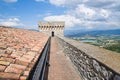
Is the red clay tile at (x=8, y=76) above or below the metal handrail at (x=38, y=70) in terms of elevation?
above

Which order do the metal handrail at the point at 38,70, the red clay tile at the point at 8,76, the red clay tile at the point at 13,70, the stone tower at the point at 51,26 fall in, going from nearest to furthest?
the red clay tile at the point at 8,76 → the red clay tile at the point at 13,70 → the metal handrail at the point at 38,70 → the stone tower at the point at 51,26

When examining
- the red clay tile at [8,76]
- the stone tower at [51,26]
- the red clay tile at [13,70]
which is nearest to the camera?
the red clay tile at [8,76]

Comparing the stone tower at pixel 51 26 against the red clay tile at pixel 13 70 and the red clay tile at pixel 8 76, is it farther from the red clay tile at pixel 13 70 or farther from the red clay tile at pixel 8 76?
the red clay tile at pixel 8 76

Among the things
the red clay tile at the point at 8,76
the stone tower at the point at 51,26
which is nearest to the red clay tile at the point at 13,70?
the red clay tile at the point at 8,76

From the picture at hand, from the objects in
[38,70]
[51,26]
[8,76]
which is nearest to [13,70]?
[8,76]

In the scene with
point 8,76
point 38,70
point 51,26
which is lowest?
point 38,70

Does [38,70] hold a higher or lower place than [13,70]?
lower

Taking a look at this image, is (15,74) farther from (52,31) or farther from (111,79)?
(52,31)

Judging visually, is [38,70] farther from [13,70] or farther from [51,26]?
[51,26]

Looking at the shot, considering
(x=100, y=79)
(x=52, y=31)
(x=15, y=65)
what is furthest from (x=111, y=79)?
(x=52, y=31)

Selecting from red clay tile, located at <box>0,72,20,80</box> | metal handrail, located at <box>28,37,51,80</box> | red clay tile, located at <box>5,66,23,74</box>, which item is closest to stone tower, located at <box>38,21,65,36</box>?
metal handrail, located at <box>28,37,51,80</box>

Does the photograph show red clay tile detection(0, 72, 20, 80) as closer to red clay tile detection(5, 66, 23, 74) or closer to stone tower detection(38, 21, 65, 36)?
red clay tile detection(5, 66, 23, 74)

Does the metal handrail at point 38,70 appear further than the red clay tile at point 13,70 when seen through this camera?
Yes

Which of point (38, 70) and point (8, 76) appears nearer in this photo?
point (8, 76)
